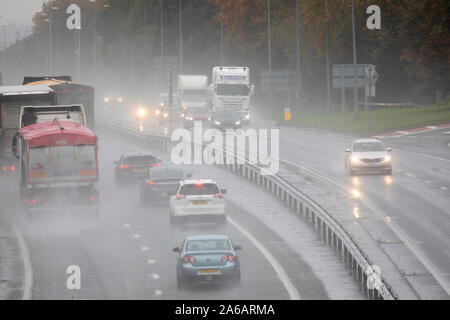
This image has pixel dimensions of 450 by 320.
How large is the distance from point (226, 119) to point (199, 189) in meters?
41.7

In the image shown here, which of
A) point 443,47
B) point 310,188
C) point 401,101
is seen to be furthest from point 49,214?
point 401,101

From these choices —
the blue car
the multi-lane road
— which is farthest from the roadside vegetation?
the blue car

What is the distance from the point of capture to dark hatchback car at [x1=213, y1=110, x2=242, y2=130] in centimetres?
7600

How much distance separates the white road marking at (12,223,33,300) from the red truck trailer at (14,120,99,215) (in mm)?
1317

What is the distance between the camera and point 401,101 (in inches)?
3898

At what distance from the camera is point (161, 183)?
4006cm

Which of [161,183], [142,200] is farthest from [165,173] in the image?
[142,200]

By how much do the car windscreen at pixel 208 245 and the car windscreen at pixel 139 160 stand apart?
21.5 meters

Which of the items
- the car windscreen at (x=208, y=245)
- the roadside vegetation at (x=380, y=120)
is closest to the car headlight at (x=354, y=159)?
the car windscreen at (x=208, y=245)

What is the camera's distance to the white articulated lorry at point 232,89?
78750 millimetres

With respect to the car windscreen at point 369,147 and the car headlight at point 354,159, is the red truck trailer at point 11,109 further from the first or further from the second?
the car windscreen at point 369,147

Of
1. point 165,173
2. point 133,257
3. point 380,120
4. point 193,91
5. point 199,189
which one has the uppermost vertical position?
point 193,91

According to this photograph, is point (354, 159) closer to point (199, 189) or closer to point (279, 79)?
point (199, 189)

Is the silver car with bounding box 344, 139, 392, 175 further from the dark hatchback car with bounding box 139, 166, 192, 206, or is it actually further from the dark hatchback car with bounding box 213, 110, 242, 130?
the dark hatchback car with bounding box 213, 110, 242, 130
